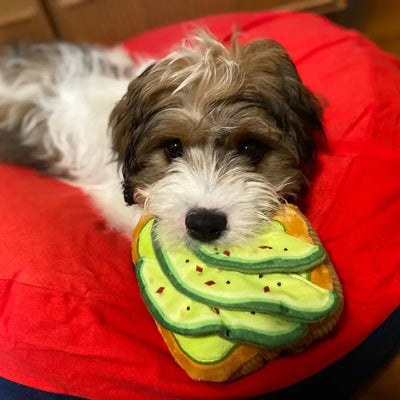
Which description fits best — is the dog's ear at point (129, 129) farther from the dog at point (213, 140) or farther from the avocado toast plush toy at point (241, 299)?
the avocado toast plush toy at point (241, 299)

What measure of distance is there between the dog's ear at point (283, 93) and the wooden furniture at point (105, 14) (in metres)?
1.72

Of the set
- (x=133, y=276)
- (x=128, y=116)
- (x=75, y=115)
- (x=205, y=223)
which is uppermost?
(x=128, y=116)

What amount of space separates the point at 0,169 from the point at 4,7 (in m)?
1.45

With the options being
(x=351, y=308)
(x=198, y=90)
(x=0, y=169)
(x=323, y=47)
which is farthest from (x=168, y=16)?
(x=351, y=308)

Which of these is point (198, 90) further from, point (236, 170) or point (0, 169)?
point (0, 169)

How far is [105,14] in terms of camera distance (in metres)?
3.13

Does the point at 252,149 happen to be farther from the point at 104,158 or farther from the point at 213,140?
the point at 104,158

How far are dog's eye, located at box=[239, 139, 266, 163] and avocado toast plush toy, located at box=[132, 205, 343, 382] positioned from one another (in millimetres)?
223

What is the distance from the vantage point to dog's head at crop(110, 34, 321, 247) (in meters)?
1.32

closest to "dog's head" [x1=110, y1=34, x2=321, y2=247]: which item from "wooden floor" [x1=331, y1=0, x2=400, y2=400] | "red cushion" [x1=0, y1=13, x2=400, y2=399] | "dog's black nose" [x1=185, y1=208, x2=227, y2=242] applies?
"dog's black nose" [x1=185, y1=208, x2=227, y2=242]

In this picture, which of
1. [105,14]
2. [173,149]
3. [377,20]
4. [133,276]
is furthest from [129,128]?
[377,20]

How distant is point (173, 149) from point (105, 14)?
208cm

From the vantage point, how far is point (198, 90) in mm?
1405

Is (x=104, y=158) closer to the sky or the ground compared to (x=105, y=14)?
closer to the ground
